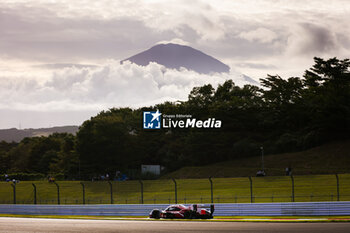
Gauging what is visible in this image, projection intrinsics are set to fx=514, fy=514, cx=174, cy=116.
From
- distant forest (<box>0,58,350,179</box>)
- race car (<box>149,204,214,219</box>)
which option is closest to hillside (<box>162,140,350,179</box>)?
distant forest (<box>0,58,350,179</box>)

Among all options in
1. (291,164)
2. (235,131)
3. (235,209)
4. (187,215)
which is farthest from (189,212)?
(235,131)

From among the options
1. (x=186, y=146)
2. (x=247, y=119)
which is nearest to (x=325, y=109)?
(x=247, y=119)

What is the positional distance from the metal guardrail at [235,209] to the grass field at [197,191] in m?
4.11

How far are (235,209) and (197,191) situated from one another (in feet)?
Result: 54.0

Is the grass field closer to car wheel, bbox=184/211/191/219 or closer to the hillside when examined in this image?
car wheel, bbox=184/211/191/219

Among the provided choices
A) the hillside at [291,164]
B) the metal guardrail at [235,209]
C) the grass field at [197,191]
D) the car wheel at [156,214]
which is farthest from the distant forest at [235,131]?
the car wheel at [156,214]

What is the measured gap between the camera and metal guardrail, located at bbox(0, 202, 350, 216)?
34.5m

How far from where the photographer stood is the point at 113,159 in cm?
8906

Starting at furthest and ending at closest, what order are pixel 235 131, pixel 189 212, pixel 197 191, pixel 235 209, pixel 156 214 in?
pixel 235 131, pixel 197 191, pixel 235 209, pixel 156 214, pixel 189 212

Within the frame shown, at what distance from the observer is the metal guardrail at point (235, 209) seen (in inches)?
1358

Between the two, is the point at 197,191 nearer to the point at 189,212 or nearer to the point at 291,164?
the point at 189,212

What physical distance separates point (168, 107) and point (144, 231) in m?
81.5

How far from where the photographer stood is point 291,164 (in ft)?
257

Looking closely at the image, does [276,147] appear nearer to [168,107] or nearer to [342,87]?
[342,87]
